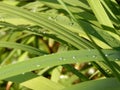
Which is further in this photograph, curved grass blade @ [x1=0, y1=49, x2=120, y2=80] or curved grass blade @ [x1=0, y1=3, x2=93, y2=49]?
curved grass blade @ [x1=0, y1=3, x2=93, y2=49]

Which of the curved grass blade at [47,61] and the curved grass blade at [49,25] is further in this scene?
the curved grass blade at [49,25]

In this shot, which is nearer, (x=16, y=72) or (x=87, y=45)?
(x=16, y=72)

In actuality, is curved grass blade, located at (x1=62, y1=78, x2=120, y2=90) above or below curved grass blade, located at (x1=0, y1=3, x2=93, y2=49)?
below

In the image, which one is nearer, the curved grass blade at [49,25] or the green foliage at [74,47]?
the green foliage at [74,47]

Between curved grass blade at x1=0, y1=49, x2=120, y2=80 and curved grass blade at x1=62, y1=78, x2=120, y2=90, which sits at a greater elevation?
curved grass blade at x1=0, y1=49, x2=120, y2=80

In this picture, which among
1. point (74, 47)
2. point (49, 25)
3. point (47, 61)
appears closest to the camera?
point (47, 61)

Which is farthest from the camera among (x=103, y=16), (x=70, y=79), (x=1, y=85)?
(x=1, y=85)

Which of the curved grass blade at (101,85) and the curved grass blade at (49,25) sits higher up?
the curved grass blade at (49,25)

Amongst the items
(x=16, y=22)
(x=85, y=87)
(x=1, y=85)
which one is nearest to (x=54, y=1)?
(x=16, y=22)

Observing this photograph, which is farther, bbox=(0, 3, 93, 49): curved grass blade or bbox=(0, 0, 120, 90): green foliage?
bbox=(0, 3, 93, 49): curved grass blade

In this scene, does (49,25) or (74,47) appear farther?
(74,47)

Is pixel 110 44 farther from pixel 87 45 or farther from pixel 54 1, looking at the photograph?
pixel 54 1
